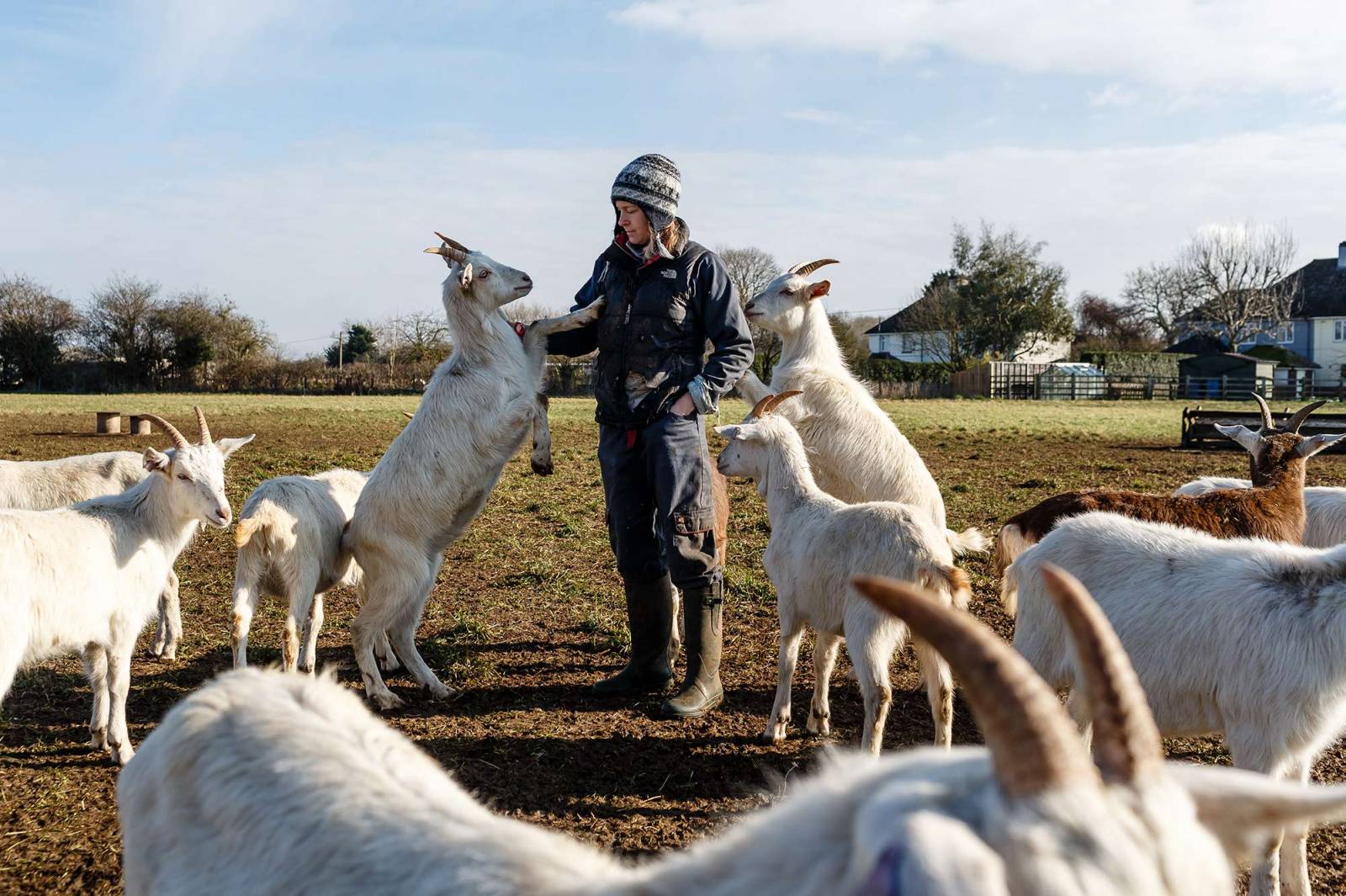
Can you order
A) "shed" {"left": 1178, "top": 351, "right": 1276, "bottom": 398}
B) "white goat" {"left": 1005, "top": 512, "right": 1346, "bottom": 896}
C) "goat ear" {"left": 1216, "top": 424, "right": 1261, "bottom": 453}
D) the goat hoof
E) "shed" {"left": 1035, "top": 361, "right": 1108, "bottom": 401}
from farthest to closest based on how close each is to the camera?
"shed" {"left": 1035, "top": 361, "right": 1108, "bottom": 401}
"shed" {"left": 1178, "top": 351, "right": 1276, "bottom": 398}
"goat ear" {"left": 1216, "top": 424, "right": 1261, "bottom": 453}
the goat hoof
"white goat" {"left": 1005, "top": 512, "right": 1346, "bottom": 896}

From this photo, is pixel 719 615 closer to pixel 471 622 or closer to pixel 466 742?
pixel 466 742

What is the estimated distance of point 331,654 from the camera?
6.97 m

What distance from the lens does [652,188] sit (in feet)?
17.9

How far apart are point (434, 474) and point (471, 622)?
1.67 m

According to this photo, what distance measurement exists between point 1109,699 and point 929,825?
0.44 m

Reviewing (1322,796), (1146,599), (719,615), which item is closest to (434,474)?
(719,615)

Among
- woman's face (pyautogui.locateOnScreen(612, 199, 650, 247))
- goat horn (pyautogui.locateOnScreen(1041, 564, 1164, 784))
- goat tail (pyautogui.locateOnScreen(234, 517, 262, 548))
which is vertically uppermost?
woman's face (pyautogui.locateOnScreen(612, 199, 650, 247))

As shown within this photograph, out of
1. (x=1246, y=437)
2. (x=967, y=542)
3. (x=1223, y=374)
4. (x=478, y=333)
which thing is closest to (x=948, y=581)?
(x=967, y=542)

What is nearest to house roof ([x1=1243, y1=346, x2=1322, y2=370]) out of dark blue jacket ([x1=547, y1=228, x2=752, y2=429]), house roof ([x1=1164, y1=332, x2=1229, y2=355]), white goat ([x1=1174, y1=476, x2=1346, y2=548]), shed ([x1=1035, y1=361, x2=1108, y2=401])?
house roof ([x1=1164, y1=332, x2=1229, y2=355])

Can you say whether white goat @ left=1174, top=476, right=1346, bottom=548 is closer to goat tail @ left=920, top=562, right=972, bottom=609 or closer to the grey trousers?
goat tail @ left=920, top=562, right=972, bottom=609

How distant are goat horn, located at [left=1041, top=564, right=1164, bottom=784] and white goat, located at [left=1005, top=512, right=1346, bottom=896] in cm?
264

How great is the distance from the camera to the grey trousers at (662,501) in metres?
5.60

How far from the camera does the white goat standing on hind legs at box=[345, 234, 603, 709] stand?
6.10 meters

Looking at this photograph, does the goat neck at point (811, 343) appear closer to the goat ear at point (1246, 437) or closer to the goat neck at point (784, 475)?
the goat neck at point (784, 475)
